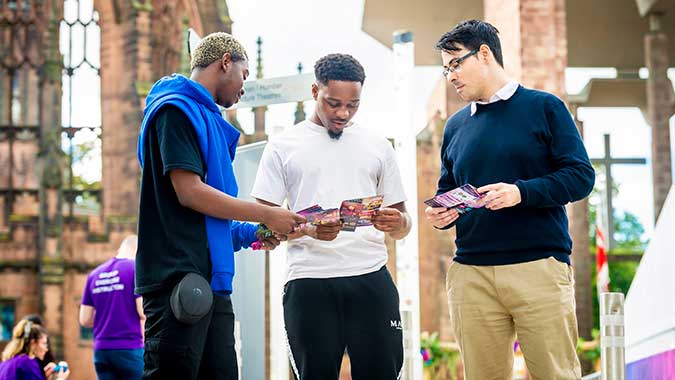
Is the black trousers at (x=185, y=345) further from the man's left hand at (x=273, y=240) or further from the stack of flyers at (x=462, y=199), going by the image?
the stack of flyers at (x=462, y=199)

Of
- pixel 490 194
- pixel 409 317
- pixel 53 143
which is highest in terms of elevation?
pixel 53 143

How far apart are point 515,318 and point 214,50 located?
1.48m

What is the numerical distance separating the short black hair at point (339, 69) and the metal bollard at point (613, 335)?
1663 mm

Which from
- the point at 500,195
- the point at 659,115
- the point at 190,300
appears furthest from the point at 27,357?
the point at 659,115

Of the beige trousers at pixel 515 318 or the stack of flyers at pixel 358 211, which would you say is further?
the stack of flyers at pixel 358 211

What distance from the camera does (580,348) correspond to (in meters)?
18.0

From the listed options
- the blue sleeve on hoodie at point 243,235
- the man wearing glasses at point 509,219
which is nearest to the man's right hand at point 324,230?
the blue sleeve on hoodie at point 243,235

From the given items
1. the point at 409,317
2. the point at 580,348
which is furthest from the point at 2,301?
the point at 409,317

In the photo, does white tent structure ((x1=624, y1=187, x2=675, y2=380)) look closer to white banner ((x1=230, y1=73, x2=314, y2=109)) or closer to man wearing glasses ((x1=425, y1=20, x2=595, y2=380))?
man wearing glasses ((x1=425, y1=20, x2=595, y2=380))

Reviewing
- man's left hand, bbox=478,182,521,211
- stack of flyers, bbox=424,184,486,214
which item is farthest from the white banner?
man's left hand, bbox=478,182,521,211

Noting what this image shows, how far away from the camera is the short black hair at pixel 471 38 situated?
375 cm

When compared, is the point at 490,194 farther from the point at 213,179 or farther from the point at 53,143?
the point at 53,143

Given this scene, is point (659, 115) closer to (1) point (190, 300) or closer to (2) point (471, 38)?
(2) point (471, 38)

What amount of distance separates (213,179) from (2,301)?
73.2 feet
